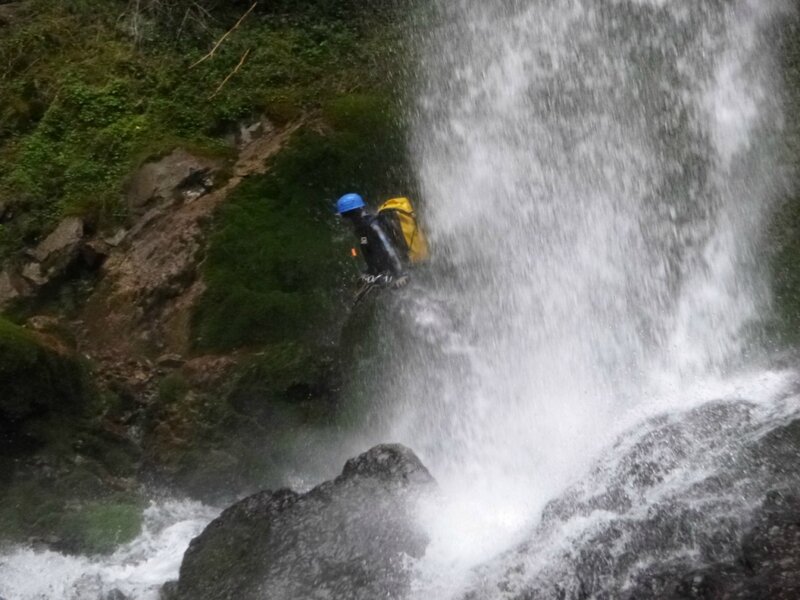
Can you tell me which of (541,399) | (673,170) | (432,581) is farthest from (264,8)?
(432,581)

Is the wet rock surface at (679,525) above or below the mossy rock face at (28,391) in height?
below

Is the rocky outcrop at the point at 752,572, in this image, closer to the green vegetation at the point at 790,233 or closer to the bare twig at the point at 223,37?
the green vegetation at the point at 790,233

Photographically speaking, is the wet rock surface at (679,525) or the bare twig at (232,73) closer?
the wet rock surface at (679,525)

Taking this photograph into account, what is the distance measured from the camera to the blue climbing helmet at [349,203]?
25.8 feet

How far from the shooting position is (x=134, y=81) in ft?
31.7

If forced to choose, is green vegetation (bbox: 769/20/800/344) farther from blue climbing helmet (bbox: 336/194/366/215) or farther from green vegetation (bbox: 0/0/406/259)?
green vegetation (bbox: 0/0/406/259)

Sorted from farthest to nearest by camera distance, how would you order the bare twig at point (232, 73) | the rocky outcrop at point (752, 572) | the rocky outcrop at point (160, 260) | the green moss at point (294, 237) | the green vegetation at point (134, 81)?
the bare twig at point (232, 73) → the green vegetation at point (134, 81) → the rocky outcrop at point (160, 260) → the green moss at point (294, 237) → the rocky outcrop at point (752, 572)

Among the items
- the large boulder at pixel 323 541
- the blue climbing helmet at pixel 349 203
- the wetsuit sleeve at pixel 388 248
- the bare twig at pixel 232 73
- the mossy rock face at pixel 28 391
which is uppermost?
the bare twig at pixel 232 73

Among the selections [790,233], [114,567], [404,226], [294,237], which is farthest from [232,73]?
[790,233]

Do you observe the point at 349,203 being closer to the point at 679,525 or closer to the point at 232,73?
the point at 232,73

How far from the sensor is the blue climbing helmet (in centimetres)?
787

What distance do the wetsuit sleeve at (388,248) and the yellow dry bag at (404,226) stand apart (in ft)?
0.32

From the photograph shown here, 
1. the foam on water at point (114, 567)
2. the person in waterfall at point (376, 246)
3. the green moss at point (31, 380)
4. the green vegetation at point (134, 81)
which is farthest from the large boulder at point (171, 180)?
the foam on water at point (114, 567)

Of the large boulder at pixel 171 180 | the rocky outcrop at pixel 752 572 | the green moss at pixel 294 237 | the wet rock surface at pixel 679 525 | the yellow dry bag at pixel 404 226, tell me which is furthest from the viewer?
the large boulder at pixel 171 180
